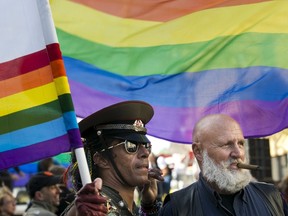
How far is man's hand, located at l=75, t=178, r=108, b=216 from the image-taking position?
313 centimetres

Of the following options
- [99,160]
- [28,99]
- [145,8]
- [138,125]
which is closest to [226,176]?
[138,125]

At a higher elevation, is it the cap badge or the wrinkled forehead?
the cap badge

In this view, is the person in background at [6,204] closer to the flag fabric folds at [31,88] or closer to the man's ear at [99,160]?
the man's ear at [99,160]

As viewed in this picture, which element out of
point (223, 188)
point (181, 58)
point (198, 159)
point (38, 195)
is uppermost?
point (181, 58)

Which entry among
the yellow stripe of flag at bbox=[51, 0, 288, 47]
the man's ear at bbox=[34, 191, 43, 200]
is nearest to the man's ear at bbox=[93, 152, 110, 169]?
the yellow stripe of flag at bbox=[51, 0, 288, 47]

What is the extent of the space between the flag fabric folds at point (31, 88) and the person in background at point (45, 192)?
403cm

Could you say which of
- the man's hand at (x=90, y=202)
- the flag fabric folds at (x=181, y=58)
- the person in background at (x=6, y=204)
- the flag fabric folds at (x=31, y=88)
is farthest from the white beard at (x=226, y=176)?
the person in background at (x=6, y=204)

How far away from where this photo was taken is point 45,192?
7781mm

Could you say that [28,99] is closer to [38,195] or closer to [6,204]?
[38,195]

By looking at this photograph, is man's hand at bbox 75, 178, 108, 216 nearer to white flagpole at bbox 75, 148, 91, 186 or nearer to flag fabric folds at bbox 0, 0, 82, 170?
white flagpole at bbox 75, 148, 91, 186

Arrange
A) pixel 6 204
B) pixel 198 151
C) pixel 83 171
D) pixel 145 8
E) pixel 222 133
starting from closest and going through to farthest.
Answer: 1. pixel 83 171
2. pixel 222 133
3. pixel 198 151
4. pixel 145 8
5. pixel 6 204

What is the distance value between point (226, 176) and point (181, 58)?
141 cm

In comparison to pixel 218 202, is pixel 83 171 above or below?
above

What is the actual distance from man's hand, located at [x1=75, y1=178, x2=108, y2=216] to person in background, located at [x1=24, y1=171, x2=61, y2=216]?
4508 mm
